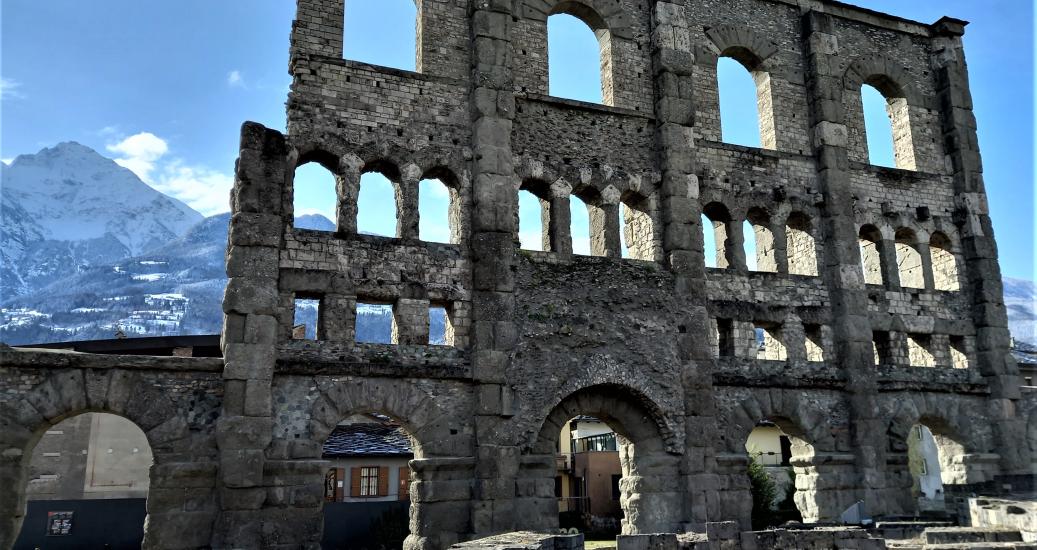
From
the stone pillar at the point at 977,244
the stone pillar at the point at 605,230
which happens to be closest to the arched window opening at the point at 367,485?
the stone pillar at the point at 605,230

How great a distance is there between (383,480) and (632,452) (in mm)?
11748

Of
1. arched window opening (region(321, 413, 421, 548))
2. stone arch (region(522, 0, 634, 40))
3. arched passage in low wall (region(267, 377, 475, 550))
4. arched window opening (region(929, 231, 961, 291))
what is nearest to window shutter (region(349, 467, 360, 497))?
arched window opening (region(321, 413, 421, 548))

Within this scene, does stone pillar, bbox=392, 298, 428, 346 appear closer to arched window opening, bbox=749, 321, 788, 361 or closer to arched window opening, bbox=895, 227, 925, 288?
arched window opening, bbox=749, 321, 788, 361

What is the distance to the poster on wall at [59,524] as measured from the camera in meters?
21.9

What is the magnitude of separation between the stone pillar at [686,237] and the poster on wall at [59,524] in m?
17.1

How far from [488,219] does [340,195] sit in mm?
3013

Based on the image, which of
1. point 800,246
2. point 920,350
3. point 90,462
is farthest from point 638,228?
point 90,462

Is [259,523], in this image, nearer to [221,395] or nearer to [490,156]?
[221,395]

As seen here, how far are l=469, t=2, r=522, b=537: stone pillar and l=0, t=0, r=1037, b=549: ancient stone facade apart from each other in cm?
5

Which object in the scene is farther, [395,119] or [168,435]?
[395,119]

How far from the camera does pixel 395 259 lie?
15586mm

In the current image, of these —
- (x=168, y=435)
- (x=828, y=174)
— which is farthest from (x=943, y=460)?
(x=168, y=435)

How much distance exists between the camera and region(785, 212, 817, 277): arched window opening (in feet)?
65.0

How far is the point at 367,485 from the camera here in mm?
25953
